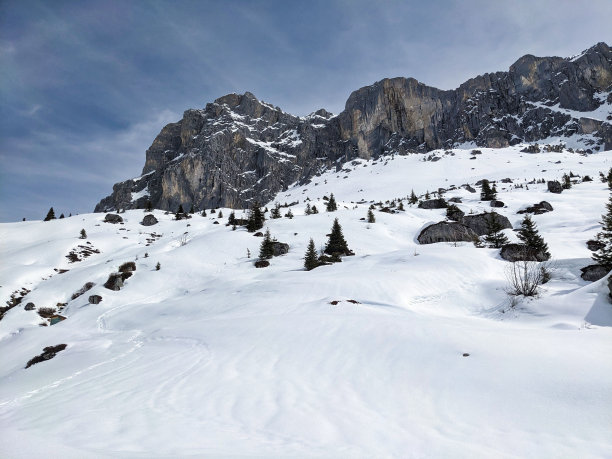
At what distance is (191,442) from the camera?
3711 mm

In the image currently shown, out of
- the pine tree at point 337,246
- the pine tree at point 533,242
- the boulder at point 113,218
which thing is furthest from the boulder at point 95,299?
the boulder at point 113,218

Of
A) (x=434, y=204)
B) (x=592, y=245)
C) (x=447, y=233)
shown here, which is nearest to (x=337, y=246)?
(x=447, y=233)

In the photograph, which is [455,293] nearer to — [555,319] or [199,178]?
[555,319]

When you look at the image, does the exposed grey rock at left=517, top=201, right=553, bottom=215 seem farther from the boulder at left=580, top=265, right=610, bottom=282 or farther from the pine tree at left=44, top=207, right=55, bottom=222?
the pine tree at left=44, top=207, right=55, bottom=222

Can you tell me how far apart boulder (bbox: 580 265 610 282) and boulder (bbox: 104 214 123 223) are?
59.6 m

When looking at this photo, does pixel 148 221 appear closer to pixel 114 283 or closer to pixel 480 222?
pixel 114 283

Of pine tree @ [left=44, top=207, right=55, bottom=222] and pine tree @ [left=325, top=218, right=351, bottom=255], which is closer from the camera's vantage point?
pine tree @ [left=325, top=218, right=351, bottom=255]

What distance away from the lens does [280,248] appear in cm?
3006

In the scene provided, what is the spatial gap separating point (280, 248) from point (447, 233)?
17670 mm

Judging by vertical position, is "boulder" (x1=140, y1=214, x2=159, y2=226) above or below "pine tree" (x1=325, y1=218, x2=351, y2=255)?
above

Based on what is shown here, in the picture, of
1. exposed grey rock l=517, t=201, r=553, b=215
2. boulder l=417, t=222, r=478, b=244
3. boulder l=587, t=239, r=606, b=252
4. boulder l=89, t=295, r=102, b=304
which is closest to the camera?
boulder l=89, t=295, r=102, b=304

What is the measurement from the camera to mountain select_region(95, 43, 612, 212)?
487 feet

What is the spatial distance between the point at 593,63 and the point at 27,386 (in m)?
245

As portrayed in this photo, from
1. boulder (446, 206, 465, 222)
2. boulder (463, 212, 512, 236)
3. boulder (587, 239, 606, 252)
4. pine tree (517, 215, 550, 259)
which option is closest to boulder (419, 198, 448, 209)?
boulder (446, 206, 465, 222)
